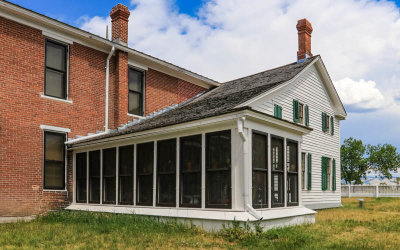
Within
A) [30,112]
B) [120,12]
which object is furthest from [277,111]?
[30,112]

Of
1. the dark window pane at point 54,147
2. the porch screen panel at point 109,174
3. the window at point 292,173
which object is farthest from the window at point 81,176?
the window at point 292,173

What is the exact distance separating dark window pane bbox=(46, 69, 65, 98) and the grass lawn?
4.68 m

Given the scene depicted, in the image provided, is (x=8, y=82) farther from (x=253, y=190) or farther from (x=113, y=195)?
(x=253, y=190)

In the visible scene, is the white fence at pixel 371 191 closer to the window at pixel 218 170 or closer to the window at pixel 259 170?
the window at pixel 259 170

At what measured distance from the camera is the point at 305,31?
2102 cm

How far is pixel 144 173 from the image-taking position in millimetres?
12125

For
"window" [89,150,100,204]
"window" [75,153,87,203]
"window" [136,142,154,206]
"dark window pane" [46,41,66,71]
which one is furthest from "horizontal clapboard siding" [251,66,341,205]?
"dark window pane" [46,41,66,71]

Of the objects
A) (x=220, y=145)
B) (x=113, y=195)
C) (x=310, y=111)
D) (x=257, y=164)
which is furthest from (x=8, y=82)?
(x=310, y=111)

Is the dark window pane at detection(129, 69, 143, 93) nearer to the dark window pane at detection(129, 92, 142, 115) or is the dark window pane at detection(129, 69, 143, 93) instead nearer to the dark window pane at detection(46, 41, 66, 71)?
the dark window pane at detection(129, 92, 142, 115)

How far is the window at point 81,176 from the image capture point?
559 inches

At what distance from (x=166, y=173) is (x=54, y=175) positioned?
16.1 ft

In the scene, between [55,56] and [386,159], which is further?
[386,159]

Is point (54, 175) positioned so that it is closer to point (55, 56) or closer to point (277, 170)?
point (55, 56)

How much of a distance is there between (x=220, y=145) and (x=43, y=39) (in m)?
7.75
